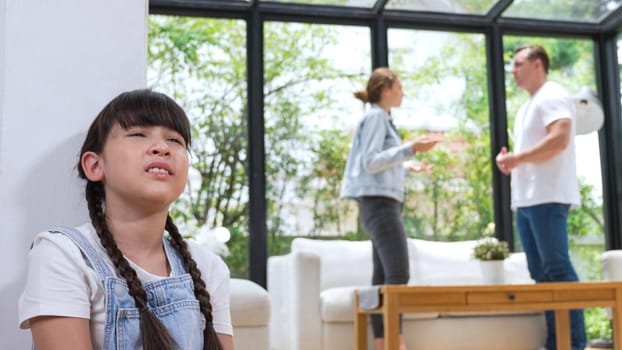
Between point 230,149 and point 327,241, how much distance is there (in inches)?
35.4

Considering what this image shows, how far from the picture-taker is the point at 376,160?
3.41m

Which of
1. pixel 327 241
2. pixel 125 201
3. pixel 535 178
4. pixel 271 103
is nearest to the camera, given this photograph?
pixel 125 201

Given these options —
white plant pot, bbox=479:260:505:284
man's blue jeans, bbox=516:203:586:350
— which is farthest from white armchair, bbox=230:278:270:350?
man's blue jeans, bbox=516:203:586:350

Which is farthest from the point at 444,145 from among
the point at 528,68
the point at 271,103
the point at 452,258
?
the point at 528,68

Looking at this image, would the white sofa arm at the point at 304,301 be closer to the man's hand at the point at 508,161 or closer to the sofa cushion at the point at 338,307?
the sofa cushion at the point at 338,307

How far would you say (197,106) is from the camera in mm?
4898

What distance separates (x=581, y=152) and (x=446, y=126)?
104 centimetres

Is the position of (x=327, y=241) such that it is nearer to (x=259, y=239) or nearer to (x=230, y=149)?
(x=259, y=239)

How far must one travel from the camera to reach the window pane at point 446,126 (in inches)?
206

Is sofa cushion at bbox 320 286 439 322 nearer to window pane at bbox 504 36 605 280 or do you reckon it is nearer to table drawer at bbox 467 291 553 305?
table drawer at bbox 467 291 553 305

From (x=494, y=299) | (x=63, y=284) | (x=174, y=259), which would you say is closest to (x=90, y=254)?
(x=63, y=284)

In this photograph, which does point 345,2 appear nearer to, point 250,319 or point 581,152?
point 581,152

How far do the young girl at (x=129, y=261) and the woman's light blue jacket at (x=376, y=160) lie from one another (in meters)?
2.11

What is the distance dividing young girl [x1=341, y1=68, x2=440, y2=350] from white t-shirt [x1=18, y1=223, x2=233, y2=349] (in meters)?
2.25
